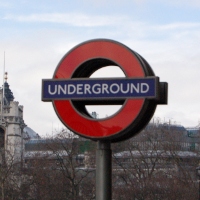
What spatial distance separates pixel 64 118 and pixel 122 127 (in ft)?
3.63

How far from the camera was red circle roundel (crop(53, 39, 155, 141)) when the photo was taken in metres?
15.6

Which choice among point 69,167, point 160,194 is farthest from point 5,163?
point 160,194

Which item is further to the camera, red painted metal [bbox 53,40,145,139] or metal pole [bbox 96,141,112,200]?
metal pole [bbox 96,141,112,200]

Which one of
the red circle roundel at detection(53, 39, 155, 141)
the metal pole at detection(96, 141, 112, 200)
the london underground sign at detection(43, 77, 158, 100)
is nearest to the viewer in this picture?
the london underground sign at detection(43, 77, 158, 100)

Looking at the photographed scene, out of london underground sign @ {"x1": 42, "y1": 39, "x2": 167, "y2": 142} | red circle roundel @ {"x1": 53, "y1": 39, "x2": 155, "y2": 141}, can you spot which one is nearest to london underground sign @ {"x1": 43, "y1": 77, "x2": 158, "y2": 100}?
london underground sign @ {"x1": 42, "y1": 39, "x2": 167, "y2": 142}

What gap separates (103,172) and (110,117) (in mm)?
976

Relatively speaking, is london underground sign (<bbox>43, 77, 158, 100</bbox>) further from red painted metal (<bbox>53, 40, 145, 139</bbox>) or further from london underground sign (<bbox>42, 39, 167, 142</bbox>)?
red painted metal (<bbox>53, 40, 145, 139</bbox>)

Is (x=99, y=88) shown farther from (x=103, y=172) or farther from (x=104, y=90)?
(x=103, y=172)

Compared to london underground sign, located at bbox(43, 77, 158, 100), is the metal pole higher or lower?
lower

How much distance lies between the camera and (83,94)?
15.9 m

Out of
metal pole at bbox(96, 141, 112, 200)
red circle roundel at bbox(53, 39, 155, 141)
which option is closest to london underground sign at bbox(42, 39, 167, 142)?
red circle roundel at bbox(53, 39, 155, 141)

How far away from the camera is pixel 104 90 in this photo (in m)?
15.8

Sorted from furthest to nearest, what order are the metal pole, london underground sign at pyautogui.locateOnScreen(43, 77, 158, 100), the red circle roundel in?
the metal pole → the red circle roundel → london underground sign at pyautogui.locateOnScreen(43, 77, 158, 100)

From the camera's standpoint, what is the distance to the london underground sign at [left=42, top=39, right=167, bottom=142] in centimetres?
1560
